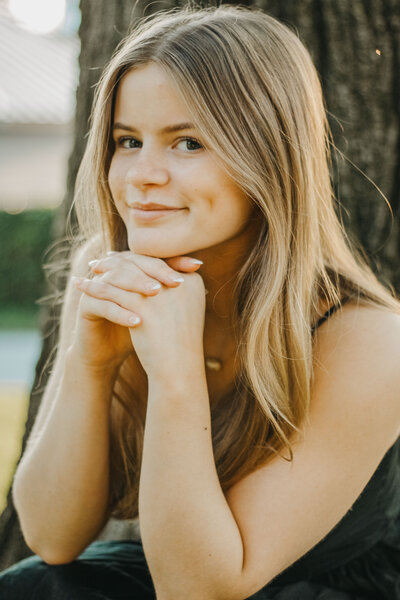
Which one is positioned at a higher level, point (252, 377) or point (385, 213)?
point (385, 213)

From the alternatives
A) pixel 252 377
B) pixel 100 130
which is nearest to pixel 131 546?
pixel 252 377

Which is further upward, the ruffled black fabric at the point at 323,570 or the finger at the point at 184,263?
the finger at the point at 184,263

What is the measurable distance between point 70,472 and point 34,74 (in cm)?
2121

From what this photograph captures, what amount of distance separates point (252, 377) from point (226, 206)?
0.52 meters

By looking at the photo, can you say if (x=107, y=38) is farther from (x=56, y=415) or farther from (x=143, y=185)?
→ (x=56, y=415)

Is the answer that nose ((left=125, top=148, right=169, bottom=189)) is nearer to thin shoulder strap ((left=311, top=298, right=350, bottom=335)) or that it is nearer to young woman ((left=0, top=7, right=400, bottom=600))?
young woman ((left=0, top=7, right=400, bottom=600))

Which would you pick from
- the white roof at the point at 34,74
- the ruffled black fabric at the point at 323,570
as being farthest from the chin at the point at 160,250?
the white roof at the point at 34,74

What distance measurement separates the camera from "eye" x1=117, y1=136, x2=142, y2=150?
2082 millimetres

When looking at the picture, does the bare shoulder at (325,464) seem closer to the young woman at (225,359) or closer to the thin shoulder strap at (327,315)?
the young woman at (225,359)

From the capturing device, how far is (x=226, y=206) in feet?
6.53

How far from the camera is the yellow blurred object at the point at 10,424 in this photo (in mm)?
4871

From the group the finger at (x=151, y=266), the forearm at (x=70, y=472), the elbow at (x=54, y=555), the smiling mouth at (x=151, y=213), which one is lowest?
the elbow at (x=54, y=555)

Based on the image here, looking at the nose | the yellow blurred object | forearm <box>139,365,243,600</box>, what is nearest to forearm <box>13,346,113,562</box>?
forearm <box>139,365,243,600</box>

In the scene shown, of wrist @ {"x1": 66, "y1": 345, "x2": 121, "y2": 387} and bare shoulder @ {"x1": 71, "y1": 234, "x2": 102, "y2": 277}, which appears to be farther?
bare shoulder @ {"x1": 71, "y1": 234, "x2": 102, "y2": 277}
